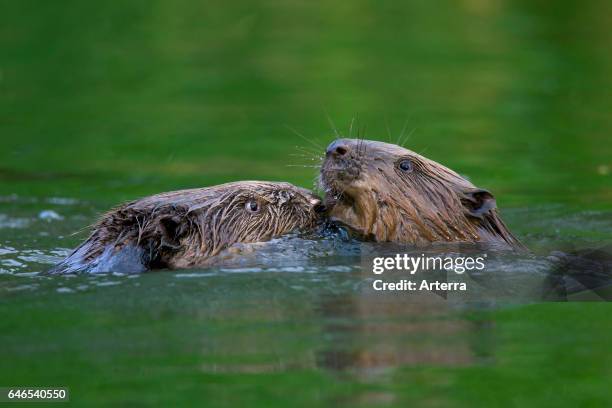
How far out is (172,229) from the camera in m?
6.41

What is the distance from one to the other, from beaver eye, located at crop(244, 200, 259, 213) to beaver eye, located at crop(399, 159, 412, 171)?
87cm

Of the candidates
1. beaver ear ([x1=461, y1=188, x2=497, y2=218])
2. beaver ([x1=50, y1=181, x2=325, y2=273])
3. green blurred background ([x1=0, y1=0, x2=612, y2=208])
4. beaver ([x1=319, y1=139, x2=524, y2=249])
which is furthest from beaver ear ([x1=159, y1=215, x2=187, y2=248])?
green blurred background ([x1=0, y1=0, x2=612, y2=208])

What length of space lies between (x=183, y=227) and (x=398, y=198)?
1239 mm

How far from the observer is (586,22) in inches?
713

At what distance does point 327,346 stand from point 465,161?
5973mm

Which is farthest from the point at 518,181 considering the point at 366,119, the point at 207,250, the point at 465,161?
the point at 207,250

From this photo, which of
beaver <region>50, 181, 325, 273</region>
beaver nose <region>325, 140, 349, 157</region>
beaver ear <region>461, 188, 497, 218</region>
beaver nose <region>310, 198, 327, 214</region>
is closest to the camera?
beaver <region>50, 181, 325, 273</region>

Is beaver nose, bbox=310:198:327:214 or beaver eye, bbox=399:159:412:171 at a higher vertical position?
beaver eye, bbox=399:159:412:171

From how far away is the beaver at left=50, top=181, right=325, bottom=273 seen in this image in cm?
629

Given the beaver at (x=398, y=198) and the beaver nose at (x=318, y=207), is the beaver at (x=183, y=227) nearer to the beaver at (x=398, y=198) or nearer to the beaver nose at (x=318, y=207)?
the beaver nose at (x=318, y=207)

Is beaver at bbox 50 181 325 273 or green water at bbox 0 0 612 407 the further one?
beaver at bbox 50 181 325 273

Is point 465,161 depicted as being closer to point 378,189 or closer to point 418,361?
point 378,189

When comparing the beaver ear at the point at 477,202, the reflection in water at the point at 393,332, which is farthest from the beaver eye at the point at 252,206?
the beaver ear at the point at 477,202

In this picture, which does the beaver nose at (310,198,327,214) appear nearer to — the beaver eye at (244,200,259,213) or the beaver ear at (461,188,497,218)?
the beaver eye at (244,200,259,213)
